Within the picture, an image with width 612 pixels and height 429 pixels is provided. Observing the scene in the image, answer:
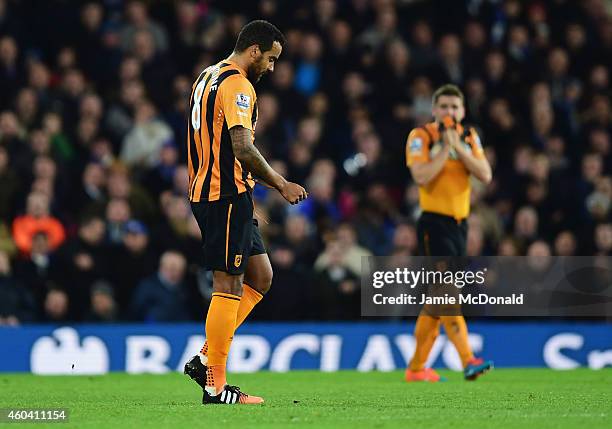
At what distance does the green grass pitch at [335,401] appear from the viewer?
6590 millimetres

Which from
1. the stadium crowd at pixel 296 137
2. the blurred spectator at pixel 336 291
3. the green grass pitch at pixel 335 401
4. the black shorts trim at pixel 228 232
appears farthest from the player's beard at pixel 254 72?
the blurred spectator at pixel 336 291

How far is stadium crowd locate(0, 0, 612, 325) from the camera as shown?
1300cm

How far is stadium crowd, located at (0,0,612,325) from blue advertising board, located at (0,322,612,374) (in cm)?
57

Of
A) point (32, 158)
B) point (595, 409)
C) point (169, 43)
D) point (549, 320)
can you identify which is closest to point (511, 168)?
point (549, 320)

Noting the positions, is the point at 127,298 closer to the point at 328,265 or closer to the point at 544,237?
the point at 328,265

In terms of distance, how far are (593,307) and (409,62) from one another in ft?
16.1

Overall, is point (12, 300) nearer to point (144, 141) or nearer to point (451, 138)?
point (144, 141)

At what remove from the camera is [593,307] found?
42.5 feet

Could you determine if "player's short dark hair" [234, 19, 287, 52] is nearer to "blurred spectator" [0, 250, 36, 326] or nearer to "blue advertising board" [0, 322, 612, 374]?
"blue advertising board" [0, 322, 612, 374]

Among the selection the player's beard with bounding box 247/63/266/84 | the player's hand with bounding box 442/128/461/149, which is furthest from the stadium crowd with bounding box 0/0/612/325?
the player's beard with bounding box 247/63/266/84

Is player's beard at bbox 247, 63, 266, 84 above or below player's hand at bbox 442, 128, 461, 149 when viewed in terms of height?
below

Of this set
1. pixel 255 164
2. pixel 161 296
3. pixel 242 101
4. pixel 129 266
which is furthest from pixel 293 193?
pixel 129 266

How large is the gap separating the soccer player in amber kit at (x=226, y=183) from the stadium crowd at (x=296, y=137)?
200 inches

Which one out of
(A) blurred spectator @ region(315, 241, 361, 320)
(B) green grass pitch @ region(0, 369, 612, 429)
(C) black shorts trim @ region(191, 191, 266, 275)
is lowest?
(B) green grass pitch @ region(0, 369, 612, 429)
